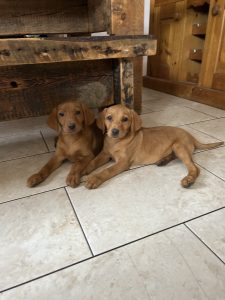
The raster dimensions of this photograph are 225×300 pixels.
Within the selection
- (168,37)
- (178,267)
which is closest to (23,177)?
(178,267)

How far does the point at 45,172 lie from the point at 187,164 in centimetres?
82

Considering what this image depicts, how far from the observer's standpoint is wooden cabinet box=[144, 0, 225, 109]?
255 cm

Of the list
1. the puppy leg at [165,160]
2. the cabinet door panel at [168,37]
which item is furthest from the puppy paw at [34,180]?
the cabinet door panel at [168,37]

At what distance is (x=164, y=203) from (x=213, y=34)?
2247mm

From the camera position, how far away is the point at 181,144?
147 cm

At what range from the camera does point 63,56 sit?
1.18 metres

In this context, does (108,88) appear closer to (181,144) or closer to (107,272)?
(181,144)

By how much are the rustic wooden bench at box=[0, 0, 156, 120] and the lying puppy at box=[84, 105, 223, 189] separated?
264 mm

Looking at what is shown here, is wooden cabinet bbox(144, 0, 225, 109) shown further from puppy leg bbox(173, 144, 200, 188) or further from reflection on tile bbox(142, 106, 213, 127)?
puppy leg bbox(173, 144, 200, 188)

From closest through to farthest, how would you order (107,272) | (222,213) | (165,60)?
(107,272) < (222,213) < (165,60)

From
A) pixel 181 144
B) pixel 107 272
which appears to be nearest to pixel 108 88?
pixel 181 144

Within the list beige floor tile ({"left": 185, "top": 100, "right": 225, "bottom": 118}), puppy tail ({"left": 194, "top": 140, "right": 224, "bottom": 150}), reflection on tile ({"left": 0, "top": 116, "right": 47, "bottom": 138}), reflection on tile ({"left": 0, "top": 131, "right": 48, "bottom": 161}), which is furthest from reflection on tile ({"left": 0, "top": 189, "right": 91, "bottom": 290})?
beige floor tile ({"left": 185, "top": 100, "right": 225, "bottom": 118})

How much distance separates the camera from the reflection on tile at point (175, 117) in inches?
87.5

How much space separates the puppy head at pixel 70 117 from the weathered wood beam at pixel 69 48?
0.28 meters
